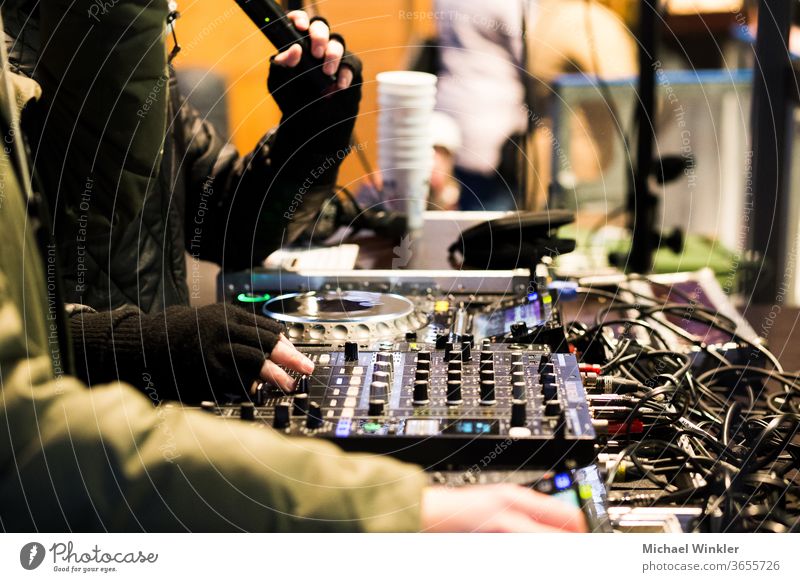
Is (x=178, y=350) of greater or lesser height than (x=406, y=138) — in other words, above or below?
below

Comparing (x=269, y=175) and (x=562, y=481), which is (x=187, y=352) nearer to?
(x=562, y=481)

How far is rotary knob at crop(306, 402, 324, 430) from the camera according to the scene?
0.89 m

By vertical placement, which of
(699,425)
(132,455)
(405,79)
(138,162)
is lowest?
(699,425)

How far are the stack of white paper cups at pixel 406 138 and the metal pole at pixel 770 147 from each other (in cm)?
106

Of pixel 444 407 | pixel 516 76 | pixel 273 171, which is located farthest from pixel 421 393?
pixel 516 76

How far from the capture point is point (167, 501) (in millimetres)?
688

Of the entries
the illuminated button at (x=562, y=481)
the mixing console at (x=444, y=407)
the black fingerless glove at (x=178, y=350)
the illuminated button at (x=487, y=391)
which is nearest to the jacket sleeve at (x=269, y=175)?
the black fingerless glove at (x=178, y=350)

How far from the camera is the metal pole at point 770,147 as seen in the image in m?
2.53

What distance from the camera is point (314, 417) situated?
906 mm

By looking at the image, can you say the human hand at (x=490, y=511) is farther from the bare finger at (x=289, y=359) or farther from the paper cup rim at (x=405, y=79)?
the paper cup rim at (x=405, y=79)

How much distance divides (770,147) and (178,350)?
2.06m

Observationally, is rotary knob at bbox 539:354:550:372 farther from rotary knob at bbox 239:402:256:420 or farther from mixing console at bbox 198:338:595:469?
rotary knob at bbox 239:402:256:420

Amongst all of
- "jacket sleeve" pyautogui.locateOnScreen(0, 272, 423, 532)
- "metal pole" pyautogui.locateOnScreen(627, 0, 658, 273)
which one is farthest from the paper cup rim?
"metal pole" pyautogui.locateOnScreen(627, 0, 658, 273)
